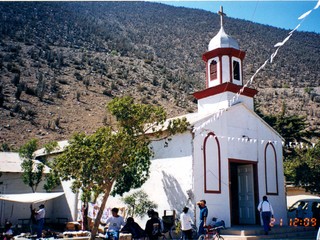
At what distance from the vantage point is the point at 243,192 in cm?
2175

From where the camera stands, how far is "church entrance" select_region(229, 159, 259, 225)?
21.0 meters

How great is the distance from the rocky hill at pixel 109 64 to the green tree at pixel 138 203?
1932cm

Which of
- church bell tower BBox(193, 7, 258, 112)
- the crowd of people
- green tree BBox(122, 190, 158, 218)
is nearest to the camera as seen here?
the crowd of people

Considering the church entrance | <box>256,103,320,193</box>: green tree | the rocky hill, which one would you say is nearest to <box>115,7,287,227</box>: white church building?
the church entrance

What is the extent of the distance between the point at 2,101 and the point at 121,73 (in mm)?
22216

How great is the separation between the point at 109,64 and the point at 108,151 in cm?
4866

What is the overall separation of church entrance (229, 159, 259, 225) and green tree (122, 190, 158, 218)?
15.7 feet

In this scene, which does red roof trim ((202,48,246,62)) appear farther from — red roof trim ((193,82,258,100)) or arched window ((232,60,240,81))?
red roof trim ((193,82,258,100))

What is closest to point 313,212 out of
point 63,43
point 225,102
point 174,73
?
point 225,102

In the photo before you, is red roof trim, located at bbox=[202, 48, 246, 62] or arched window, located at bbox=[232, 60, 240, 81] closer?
red roof trim, located at bbox=[202, 48, 246, 62]

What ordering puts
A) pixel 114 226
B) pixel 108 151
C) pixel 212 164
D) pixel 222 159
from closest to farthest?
pixel 114 226
pixel 108 151
pixel 212 164
pixel 222 159

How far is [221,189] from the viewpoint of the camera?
1906 centimetres

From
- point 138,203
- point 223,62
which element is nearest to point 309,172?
point 223,62

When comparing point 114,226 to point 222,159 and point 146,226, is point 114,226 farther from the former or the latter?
point 222,159
